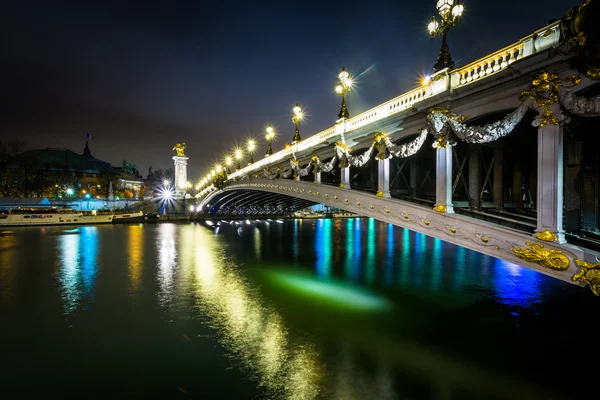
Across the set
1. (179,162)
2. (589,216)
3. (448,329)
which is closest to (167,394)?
(448,329)

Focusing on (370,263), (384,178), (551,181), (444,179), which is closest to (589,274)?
(551,181)

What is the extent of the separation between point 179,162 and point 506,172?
6425 cm

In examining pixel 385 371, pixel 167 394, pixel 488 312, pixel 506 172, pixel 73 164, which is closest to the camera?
pixel 167 394

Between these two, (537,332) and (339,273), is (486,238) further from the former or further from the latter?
(339,273)

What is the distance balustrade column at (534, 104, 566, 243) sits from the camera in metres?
7.16

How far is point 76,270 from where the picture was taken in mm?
16031

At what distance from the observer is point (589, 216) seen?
354 inches

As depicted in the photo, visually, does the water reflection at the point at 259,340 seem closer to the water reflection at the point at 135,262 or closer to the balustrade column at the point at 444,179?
the water reflection at the point at 135,262

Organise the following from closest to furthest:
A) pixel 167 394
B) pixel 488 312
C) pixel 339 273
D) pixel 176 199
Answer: pixel 167 394 → pixel 488 312 → pixel 339 273 → pixel 176 199

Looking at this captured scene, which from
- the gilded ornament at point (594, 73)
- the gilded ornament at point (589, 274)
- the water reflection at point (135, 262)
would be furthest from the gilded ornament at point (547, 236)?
the water reflection at point (135, 262)

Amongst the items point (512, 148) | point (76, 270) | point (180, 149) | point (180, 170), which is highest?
point (180, 149)

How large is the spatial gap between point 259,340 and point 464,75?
8.70 meters

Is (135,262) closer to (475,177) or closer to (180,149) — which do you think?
(475,177)

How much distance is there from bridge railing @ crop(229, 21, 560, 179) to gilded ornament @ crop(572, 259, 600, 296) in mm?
4462
